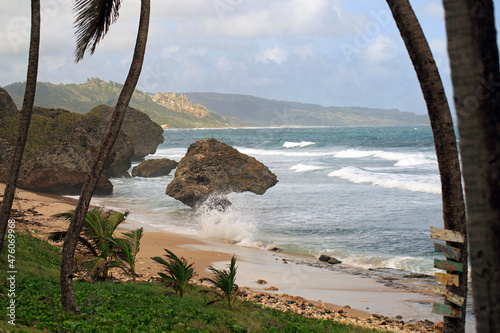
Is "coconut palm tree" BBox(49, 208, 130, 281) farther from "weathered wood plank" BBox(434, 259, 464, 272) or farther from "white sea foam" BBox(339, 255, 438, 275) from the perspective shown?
"white sea foam" BBox(339, 255, 438, 275)

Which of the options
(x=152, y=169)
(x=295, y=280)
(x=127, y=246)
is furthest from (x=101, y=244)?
(x=152, y=169)

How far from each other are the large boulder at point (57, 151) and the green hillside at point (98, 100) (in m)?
92.5

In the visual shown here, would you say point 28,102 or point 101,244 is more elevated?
point 28,102

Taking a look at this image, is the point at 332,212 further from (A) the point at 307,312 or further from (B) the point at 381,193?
(A) the point at 307,312

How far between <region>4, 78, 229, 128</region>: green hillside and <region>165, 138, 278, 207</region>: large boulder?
98270 millimetres

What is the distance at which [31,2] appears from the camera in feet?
Result: 21.3

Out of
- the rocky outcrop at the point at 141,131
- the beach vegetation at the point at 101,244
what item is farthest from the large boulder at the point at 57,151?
the rocky outcrop at the point at 141,131

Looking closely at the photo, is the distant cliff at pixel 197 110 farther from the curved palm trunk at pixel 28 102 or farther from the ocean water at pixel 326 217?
the curved palm trunk at pixel 28 102

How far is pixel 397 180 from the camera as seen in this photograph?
2667 centimetres

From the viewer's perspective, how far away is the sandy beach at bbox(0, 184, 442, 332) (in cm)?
846

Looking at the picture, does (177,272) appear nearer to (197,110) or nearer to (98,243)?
(98,243)

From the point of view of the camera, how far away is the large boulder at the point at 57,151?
19438 mm

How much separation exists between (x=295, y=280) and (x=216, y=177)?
824cm

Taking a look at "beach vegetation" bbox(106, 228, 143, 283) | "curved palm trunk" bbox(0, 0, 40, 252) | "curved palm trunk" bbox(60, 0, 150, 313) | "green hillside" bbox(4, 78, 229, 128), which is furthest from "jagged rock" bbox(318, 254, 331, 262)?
"green hillside" bbox(4, 78, 229, 128)
